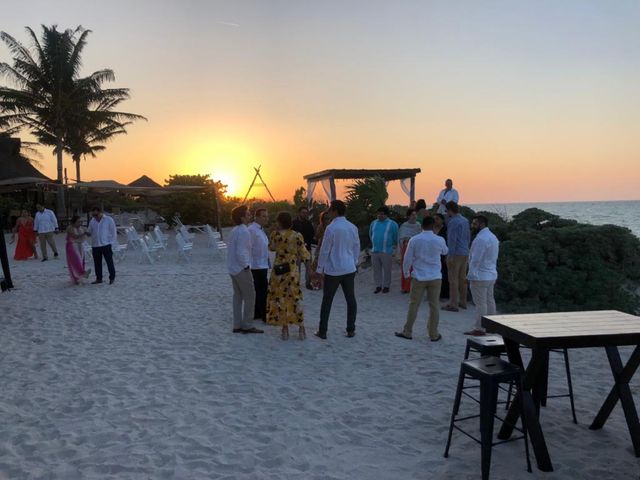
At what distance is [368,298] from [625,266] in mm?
5216

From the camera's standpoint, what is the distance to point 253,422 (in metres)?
3.83

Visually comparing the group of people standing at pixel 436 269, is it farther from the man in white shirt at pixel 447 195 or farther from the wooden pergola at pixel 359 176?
the wooden pergola at pixel 359 176

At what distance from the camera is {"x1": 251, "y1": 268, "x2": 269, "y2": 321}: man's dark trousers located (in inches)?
276

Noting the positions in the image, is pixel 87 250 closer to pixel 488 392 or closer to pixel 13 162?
pixel 488 392

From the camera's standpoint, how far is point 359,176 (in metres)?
15.8

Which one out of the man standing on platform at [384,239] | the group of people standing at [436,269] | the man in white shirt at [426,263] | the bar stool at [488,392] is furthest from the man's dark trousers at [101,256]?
the bar stool at [488,392]

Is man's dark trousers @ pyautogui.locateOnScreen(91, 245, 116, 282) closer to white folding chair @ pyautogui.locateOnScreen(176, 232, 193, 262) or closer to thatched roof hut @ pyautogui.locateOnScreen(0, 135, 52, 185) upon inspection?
white folding chair @ pyautogui.locateOnScreen(176, 232, 193, 262)

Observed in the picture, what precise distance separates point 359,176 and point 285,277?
10.2 m

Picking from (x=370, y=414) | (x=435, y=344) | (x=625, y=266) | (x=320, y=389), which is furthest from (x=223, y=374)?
(x=625, y=266)

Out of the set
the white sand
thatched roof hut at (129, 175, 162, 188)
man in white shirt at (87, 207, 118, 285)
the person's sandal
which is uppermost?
thatched roof hut at (129, 175, 162, 188)

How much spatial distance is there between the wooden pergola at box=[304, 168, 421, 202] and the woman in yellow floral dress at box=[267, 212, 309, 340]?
30.8 ft

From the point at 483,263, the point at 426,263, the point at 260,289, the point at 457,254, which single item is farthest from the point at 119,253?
the point at 483,263

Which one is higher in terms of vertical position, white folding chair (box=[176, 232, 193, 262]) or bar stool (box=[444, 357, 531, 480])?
white folding chair (box=[176, 232, 193, 262])

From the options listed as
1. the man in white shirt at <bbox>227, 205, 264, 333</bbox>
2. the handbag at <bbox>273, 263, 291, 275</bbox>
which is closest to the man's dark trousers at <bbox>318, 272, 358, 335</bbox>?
the handbag at <bbox>273, 263, 291, 275</bbox>
